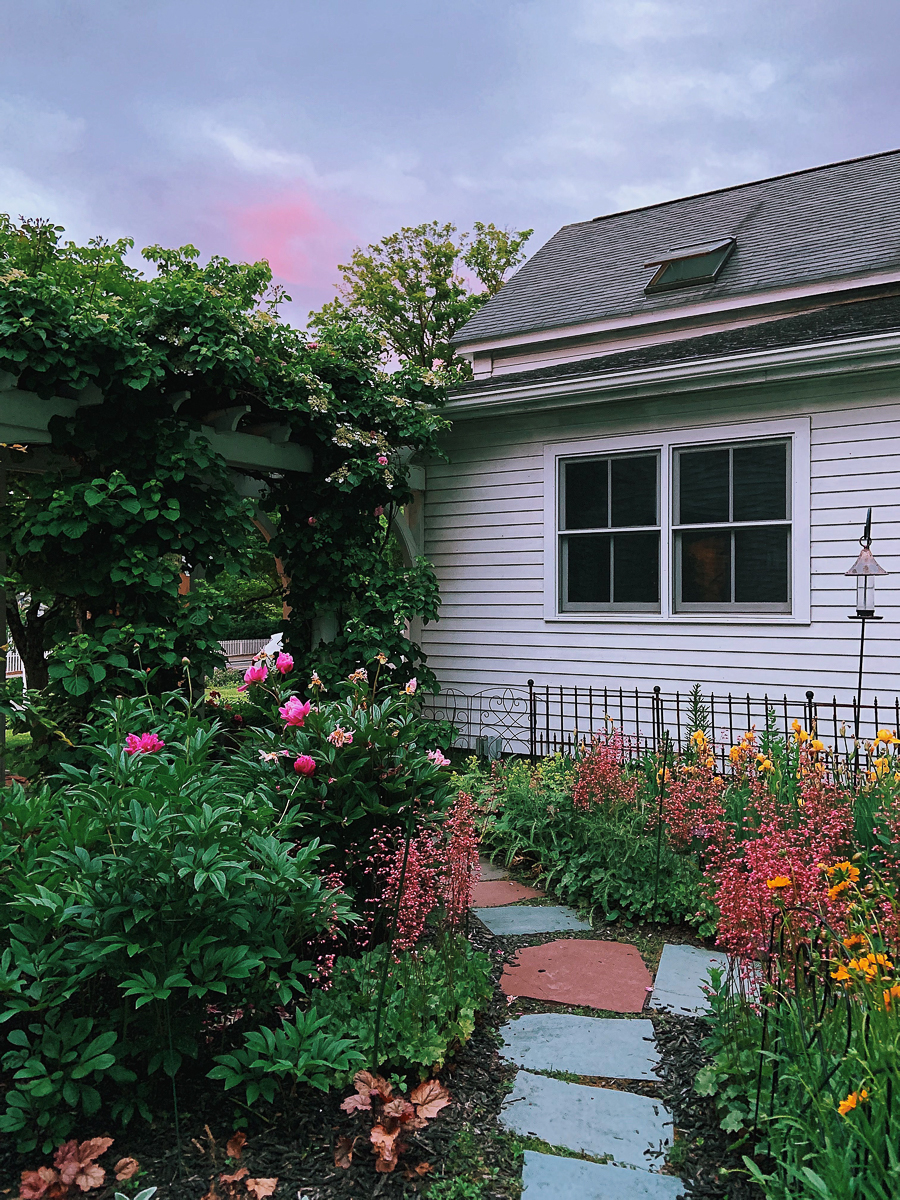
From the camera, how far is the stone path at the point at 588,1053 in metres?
1.82

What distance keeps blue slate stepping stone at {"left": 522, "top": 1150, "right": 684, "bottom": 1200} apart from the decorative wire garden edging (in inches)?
126

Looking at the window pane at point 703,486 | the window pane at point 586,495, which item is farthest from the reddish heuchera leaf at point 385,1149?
the window pane at point 586,495

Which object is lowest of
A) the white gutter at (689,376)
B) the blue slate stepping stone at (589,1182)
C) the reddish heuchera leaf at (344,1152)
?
the blue slate stepping stone at (589,1182)

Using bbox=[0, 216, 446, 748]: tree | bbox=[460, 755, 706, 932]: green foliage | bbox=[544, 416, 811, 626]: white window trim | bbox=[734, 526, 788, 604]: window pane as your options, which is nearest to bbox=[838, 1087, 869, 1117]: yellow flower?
bbox=[460, 755, 706, 932]: green foliage

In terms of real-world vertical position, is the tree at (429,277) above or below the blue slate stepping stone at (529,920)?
above

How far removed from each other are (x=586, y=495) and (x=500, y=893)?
3594mm

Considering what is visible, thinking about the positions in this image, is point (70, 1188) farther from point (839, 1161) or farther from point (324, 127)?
point (324, 127)

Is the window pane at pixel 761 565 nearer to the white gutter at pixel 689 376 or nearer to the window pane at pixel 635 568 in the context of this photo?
the window pane at pixel 635 568

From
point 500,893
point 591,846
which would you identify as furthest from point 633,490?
point 500,893

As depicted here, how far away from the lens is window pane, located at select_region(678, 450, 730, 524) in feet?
19.4

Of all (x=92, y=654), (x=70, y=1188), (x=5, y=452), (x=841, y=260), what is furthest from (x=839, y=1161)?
(x=841, y=260)

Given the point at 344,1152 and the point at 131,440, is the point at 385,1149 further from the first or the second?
the point at 131,440

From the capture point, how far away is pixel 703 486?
19.7ft

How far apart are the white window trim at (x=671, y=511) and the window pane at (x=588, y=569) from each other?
112 mm
